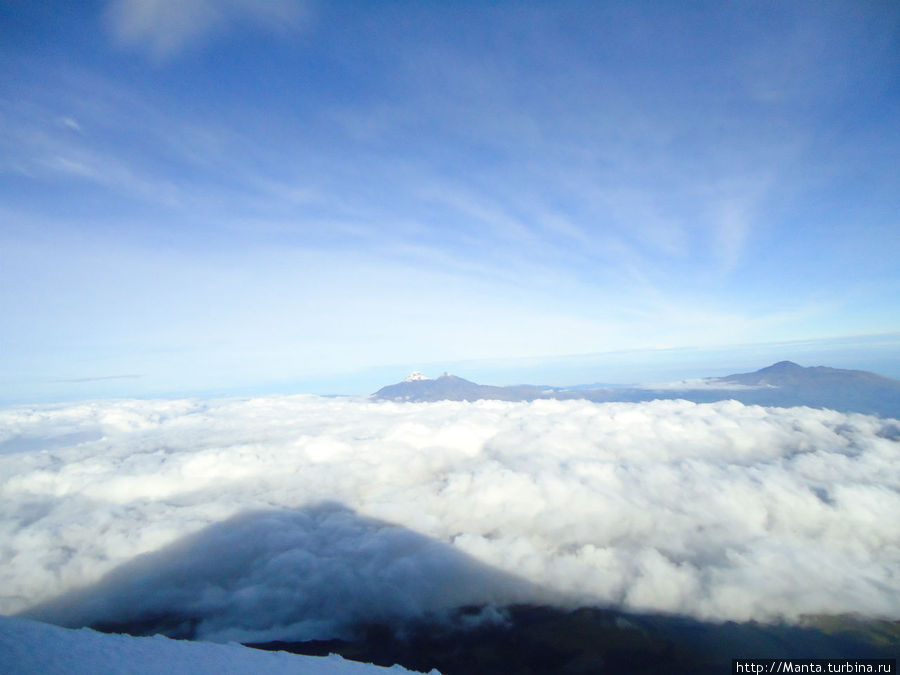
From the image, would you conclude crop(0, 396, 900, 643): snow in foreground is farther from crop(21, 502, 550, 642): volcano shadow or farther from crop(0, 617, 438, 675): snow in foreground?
crop(0, 617, 438, 675): snow in foreground

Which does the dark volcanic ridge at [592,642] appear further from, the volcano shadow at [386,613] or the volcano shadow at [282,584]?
the volcano shadow at [282,584]

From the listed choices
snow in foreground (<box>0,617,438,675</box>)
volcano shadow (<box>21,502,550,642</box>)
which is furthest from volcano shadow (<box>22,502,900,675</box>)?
snow in foreground (<box>0,617,438,675</box>)

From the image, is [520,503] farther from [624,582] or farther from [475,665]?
[475,665]

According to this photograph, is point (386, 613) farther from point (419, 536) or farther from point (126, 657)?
point (126, 657)

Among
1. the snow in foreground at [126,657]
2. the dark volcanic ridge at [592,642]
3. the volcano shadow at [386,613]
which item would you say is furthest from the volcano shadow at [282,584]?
the snow in foreground at [126,657]

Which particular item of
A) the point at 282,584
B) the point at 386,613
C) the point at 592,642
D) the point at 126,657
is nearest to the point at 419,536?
the point at 386,613

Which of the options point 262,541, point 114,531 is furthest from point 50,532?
point 262,541

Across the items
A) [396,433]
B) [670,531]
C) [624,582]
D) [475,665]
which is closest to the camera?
[475,665]
